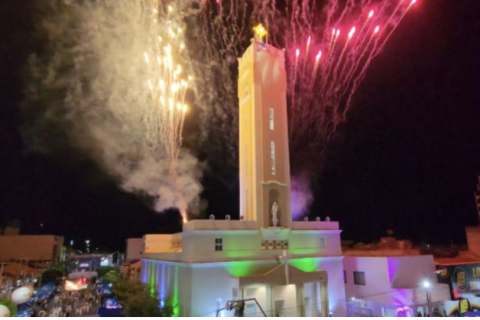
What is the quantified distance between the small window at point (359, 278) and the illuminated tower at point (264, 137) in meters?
8.36

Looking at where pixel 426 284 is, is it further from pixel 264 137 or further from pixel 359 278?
pixel 264 137

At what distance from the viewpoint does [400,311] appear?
25500 millimetres

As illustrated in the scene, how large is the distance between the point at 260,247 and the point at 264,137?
910 centimetres

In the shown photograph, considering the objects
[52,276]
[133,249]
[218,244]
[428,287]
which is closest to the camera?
[218,244]

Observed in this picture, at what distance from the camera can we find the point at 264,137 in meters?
29.1

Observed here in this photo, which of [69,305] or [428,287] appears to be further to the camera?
[69,305]

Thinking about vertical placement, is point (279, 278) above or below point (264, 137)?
below

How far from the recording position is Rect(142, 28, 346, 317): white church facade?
2350 centimetres

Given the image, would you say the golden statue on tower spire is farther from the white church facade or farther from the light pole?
the light pole

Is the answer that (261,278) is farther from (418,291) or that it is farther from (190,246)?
(418,291)

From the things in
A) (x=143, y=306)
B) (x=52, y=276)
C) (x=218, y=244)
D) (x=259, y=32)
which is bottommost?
(x=143, y=306)

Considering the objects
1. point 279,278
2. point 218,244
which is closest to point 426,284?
point 279,278

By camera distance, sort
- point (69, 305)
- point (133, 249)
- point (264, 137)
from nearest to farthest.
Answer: point (264, 137) → point (69, 305) → point (133, 249)

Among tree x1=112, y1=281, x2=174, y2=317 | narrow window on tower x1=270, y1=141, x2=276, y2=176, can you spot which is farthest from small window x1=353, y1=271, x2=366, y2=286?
tree x1=112, y1=281, x2=174, y2=317
